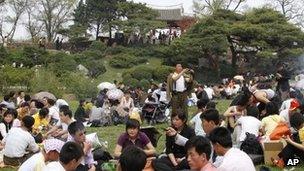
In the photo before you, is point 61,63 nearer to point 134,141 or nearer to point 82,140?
point 134,141

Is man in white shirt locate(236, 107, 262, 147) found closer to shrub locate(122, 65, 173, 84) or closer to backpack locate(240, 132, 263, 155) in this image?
backpack locate(240, 132, 263, 155)

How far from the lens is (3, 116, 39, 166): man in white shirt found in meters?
9.20

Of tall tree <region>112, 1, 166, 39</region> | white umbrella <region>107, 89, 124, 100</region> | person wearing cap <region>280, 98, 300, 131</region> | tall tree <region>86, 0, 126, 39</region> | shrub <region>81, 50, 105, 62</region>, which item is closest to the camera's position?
person wearing cap <region>280, 98, 300, 131</region>

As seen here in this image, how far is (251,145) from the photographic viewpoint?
9125 mm

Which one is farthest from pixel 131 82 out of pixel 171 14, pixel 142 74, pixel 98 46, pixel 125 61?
pixel 171 14

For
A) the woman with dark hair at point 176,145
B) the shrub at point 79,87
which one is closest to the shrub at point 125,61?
the shrub at point 79,87

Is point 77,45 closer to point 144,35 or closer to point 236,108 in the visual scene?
point 144,35

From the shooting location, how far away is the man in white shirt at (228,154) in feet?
18.3

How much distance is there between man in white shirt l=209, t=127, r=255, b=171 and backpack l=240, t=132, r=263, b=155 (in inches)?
128

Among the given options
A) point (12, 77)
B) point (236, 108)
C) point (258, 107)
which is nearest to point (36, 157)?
point (236, 108)

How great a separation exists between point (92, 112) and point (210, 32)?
62.5ft

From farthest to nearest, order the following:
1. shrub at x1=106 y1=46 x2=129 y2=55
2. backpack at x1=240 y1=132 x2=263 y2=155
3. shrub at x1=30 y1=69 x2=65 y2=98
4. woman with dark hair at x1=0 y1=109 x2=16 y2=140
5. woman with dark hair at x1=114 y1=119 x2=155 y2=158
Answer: shrub at x1=106 y1=46 x2=129 y2=55, shrub at x1=30 y1=69 x2=65 y2=98, woman with dark hair at x1=0 y1=109 x2=16 y2=140, backpack at x1=240 y1=132 x2=263 y2=155, woman with dark hair at x1=114 y1=119 x2=155 y2=158

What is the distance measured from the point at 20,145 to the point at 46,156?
3.11 meters

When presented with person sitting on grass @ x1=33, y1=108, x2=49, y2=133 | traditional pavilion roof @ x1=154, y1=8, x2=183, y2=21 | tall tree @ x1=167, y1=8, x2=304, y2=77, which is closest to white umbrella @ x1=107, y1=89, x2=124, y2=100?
person sitting on grass @ x1=33, y1=108, x2=49, y2=133
